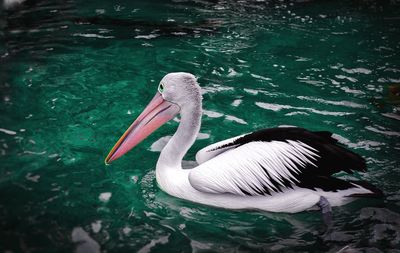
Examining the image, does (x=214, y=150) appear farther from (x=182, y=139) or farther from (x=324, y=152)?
(x=324, y=152)

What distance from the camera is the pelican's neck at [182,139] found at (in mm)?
3588

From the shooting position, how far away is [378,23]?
839 cm

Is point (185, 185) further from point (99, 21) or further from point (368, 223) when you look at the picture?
point (99, 21)

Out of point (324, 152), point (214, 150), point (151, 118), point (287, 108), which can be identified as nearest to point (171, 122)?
point (151, 118)

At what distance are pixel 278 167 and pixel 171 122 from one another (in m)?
1.93

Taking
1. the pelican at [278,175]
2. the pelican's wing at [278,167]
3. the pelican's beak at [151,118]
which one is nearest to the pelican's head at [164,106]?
the pelican's beak at [151,118]

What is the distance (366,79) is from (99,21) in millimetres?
4938

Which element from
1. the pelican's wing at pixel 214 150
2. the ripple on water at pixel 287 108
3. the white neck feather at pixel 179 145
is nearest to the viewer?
the pelican's wing at pixel 214 150

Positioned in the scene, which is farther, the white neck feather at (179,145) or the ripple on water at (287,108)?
the ripple on water at (287,108)

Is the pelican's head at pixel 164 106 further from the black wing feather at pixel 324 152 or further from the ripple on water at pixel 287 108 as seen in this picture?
the ripple on water at pixel 287 108

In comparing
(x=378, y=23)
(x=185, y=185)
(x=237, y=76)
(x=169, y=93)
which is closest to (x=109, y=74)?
(x=237, y=76)

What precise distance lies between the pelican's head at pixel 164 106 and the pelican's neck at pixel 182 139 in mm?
41

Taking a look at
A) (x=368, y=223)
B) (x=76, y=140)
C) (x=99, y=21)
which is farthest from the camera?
(x=99, y=21)

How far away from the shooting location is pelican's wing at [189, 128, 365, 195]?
3.18 m
